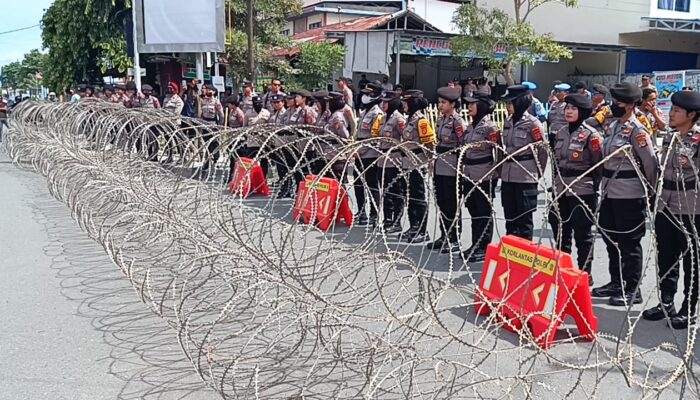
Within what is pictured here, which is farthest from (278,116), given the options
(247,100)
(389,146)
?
(389,146)

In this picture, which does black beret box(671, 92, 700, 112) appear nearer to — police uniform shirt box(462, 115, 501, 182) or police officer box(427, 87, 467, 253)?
police uniform shirt box(462, 115, 501, 182)

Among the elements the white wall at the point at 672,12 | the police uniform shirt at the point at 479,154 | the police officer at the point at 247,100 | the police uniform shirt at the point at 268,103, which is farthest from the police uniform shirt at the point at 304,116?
the white wall at the point at 672,12

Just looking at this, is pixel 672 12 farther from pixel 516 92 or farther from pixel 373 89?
pixel 516 92

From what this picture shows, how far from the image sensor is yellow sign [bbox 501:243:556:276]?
3886 mm

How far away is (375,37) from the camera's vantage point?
17609 mm

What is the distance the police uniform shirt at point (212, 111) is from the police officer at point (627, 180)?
759cm

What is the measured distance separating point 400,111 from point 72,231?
378 cm

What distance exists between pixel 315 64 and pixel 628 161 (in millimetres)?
16261

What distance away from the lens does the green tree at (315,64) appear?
19797 mm

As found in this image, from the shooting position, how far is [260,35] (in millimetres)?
19484

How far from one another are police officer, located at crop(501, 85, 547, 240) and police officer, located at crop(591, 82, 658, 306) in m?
0.74

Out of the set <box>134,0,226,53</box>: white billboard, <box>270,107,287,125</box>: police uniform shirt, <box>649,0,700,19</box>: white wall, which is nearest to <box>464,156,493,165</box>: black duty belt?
<box>270,107,287,125</box>: police uniform shirt

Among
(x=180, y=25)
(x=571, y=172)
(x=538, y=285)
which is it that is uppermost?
(x=180, y=25)

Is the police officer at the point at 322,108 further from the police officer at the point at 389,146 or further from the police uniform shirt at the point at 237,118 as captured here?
the police uniform shirt at the point at 237,118
